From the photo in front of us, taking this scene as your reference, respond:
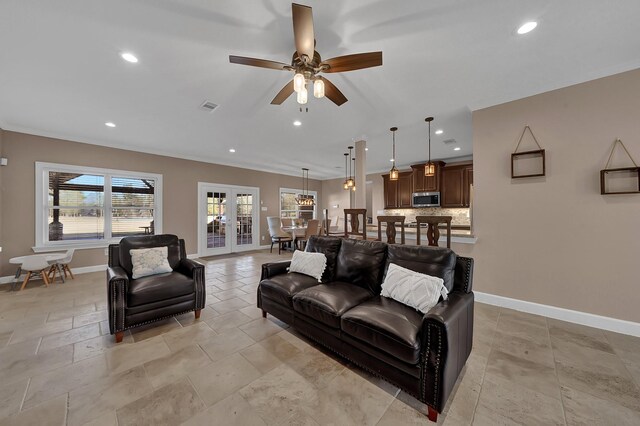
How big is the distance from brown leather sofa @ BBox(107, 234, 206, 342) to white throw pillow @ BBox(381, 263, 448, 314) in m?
2.23

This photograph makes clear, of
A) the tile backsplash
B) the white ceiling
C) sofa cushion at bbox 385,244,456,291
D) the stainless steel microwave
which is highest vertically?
the white ceiling

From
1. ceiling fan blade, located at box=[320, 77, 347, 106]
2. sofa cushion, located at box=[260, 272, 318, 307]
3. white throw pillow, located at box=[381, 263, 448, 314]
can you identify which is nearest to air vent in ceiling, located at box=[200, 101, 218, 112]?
ceiling fan blade, located at box=[320, 77, 347, 106]

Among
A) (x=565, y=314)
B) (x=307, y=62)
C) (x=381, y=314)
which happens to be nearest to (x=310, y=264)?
(x=381, y=314)

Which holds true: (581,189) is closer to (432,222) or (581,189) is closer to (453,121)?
(432,222)

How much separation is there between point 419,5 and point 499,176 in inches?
97.8

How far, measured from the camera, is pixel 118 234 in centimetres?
533

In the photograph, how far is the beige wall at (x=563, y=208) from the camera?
2.52 m

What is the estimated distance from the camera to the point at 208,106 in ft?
11.2

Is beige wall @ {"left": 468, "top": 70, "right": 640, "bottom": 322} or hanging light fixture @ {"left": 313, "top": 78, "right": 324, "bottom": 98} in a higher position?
hanging light fixture @ {"left": 313, "top": 78, "right": 324, "bottom": 98}

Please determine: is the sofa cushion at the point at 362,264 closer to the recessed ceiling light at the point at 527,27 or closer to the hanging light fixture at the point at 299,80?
the hanging light fixture at the point at 299,80

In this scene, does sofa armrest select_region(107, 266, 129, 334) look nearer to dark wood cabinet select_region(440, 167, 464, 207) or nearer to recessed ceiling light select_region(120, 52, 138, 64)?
recessed ceiling light select_region(120, 52, 138, 64)

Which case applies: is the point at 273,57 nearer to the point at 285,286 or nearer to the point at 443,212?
the point at 285,286

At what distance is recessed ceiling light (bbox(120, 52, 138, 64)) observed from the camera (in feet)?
7.53

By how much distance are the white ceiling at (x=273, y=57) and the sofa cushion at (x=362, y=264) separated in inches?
75.8
